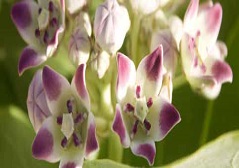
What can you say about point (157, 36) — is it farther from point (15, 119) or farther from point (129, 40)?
point (15, 119)

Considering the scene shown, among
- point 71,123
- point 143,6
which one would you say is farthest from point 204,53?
point 71,123

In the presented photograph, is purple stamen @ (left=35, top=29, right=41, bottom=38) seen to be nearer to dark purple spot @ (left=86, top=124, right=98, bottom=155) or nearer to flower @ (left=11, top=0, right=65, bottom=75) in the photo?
flower @ (left=11, top=0, right=65, bottom=75)

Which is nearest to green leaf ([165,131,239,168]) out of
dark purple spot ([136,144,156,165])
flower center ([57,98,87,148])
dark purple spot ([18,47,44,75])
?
dark purple spot ([136,144,156,165])

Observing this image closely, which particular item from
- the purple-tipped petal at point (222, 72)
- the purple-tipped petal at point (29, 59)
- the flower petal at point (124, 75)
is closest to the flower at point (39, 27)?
the purple-tipped petal at point (29, 59)

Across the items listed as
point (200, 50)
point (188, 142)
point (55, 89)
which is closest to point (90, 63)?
point (55, 89)

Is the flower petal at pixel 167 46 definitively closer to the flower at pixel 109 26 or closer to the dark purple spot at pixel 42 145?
the flower at pixel 109 26

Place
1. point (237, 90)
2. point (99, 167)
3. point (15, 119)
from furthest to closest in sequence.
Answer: point (237, 90), point (15, 119), point (99, 167)

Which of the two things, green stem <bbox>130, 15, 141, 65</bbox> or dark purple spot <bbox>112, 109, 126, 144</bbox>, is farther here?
green stem <bbox>130, 15, 141, 65</bbox>
